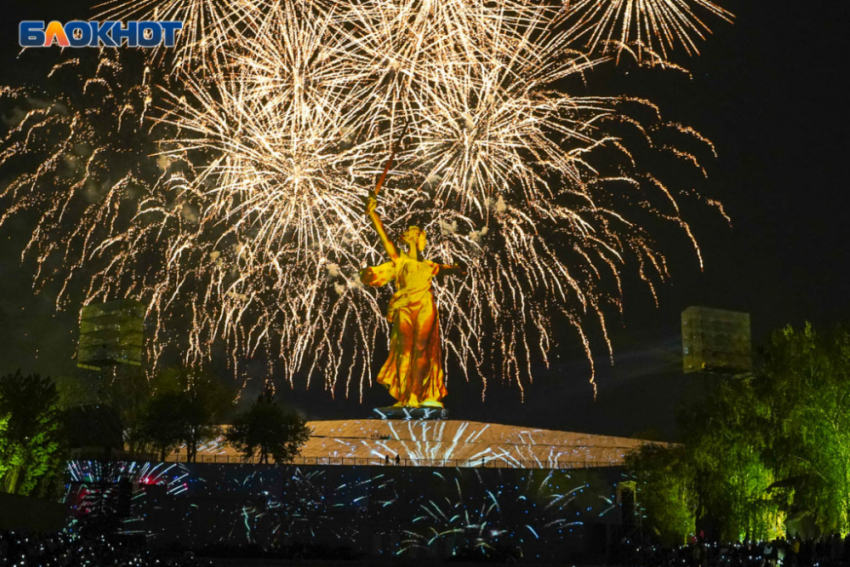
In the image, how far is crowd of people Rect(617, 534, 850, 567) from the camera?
2056cm

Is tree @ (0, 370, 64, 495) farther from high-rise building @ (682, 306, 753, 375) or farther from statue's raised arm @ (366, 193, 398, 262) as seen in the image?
high-rise building @ (682, 306, 753, 375)

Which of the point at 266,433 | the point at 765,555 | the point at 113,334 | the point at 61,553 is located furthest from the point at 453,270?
the point at 113,334

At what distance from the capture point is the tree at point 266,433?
1521 inches

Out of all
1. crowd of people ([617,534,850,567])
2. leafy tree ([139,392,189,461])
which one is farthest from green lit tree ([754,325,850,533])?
leafy tree ([139,392,189,461])

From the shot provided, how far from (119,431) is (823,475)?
31.2 m

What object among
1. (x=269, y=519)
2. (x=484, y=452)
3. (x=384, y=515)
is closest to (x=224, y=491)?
(x=269, y=519)

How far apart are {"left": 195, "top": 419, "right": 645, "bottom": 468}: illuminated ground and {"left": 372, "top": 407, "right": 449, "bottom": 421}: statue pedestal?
1.87ft

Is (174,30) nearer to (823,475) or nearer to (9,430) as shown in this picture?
(9,430)

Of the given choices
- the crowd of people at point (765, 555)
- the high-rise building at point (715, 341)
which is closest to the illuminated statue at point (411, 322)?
the crowd of people at point (765, 555)

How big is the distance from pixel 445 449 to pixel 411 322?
5890 mm

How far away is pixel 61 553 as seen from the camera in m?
17.6

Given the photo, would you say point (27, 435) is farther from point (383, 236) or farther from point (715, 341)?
point (715, 341)

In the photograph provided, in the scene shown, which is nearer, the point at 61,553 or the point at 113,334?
the point at 61,553

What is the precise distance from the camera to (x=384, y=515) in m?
30.3
